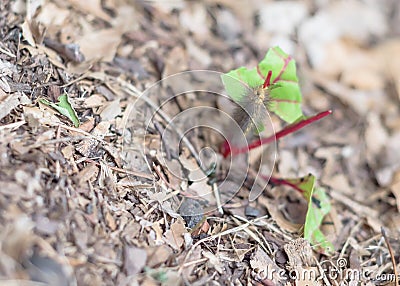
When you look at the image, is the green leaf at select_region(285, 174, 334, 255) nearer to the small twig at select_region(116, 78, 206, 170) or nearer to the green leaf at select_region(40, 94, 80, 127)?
the small twig at select_region(116, 78, 206, 170)

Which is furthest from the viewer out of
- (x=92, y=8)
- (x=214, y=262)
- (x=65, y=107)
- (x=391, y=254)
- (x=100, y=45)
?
(x=92, y=8)

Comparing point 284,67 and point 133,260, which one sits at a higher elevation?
point 284,67

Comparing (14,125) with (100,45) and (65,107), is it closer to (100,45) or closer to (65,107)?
(65,107)

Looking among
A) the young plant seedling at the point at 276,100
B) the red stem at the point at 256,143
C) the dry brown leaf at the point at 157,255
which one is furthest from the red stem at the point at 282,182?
the dry brown leaf at the point at 157,255

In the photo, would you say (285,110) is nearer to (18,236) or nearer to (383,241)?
(383,241)

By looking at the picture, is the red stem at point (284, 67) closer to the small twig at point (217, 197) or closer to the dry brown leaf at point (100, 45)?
the small twig at point (217, 197)

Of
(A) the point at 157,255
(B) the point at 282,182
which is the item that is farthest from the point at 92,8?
(A) the point at 157,255
